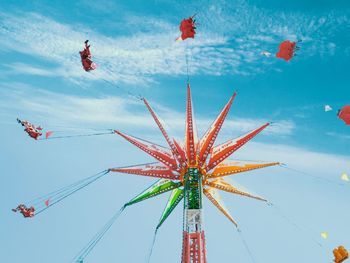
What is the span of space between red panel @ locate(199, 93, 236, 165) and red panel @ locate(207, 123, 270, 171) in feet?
2.19

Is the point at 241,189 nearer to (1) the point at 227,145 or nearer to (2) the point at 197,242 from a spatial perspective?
(1) the point at 227,145

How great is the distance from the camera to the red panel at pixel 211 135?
2547 centimetres

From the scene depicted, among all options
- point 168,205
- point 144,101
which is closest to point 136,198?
point 168,205

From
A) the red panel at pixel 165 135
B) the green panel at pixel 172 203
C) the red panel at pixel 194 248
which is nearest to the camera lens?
the red panel at pixel 194 248

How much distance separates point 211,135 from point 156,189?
5.54 m

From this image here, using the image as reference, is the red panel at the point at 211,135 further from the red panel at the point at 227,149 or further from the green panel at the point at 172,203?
the green panel at the point at 172,203

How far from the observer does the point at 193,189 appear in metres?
25.2

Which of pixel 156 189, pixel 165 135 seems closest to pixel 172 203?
pixel 156 189

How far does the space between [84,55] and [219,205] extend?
597 inches

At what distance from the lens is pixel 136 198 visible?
26562 mm

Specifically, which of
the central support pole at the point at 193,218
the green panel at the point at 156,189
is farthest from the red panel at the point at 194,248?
the green panel at the point at 156,189

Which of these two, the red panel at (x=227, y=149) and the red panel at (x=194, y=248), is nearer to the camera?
the red panel at (x=194, y=248)

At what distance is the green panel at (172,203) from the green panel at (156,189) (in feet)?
3.42

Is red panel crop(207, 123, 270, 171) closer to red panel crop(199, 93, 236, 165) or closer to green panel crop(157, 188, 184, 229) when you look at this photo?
red panel crop(199, 93, 236, 165)
